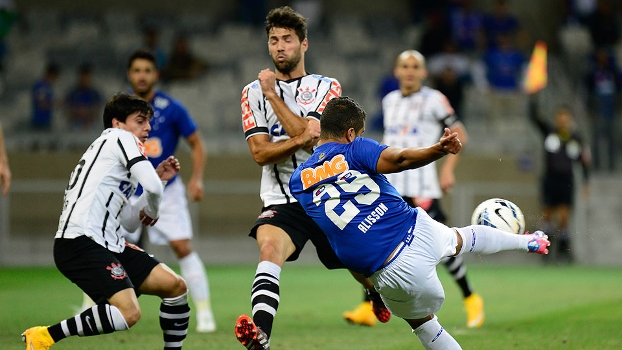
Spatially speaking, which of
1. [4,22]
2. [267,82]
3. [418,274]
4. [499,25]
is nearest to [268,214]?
[267,82]

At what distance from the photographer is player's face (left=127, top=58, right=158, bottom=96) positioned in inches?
328

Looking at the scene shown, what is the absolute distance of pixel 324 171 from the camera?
5.39 m

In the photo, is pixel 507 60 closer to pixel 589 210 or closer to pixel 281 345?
pixel 589 210

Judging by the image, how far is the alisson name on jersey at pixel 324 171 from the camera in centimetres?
533

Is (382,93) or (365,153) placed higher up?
(365,153)

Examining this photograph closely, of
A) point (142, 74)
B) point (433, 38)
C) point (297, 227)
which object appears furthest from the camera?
point (433, 38)

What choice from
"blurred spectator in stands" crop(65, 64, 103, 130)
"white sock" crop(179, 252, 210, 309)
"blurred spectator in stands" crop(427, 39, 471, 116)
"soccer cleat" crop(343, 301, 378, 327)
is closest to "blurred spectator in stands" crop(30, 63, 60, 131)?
"blurred spectator in stands" crop(65, 64, 103, 130)

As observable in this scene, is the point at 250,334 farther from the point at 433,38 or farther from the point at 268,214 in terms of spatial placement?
the point at 433,38

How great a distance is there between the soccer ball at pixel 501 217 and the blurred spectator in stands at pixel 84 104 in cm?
1269

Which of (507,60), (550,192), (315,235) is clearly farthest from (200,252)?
(315,235)

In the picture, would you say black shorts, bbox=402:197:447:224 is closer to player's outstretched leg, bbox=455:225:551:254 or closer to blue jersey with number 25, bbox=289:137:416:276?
player's outstretched leg, bbox=455:225:551:254

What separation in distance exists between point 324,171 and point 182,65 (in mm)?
14356

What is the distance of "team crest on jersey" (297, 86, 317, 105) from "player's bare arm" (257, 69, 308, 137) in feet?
0.90

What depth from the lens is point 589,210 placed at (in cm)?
1738
